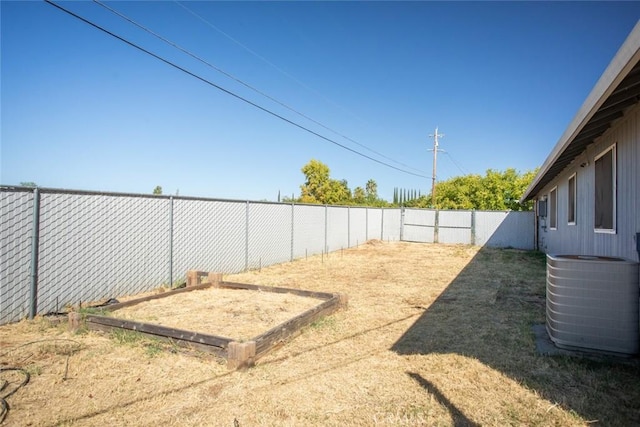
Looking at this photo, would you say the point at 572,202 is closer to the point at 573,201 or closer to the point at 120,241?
the point at 573,201

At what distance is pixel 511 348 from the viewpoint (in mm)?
3891

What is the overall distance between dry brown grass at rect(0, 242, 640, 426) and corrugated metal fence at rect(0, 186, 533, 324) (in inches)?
29.6

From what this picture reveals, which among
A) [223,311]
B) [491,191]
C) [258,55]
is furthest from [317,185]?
[223,311]

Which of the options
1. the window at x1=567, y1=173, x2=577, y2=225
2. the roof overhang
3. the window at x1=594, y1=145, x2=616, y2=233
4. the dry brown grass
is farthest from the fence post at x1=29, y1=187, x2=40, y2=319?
the window at x1=567, y1=173, x2=577, y2=225

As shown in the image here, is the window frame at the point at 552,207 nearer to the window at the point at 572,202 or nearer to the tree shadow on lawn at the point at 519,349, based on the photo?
the window at the point at 572,202

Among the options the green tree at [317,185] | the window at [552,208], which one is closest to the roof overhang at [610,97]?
the window at [552,208]

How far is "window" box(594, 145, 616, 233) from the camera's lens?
187 inches

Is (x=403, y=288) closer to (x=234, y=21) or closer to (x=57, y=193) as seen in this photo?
(x=57, y=193)

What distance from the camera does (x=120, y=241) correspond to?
6.22 meters

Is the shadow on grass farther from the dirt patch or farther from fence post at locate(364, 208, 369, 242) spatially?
fence post at locate(364, 208, 369, 242)

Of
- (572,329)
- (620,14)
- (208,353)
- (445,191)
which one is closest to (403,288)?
(572,329)

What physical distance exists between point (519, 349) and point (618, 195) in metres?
2.49

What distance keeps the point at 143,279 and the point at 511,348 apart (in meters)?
6.30

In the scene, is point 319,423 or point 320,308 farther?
point 320,308
